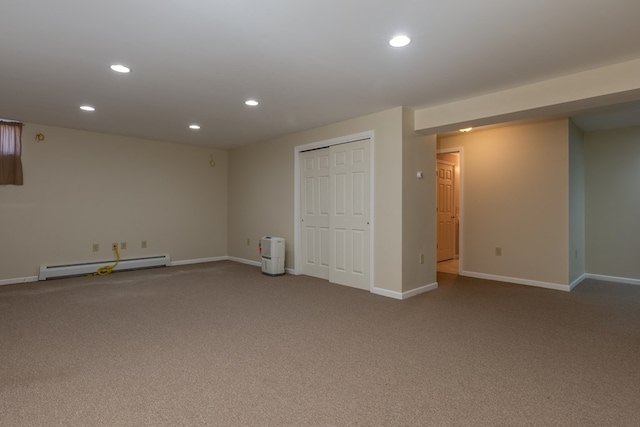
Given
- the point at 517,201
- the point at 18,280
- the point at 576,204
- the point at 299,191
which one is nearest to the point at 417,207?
the point at 517,201

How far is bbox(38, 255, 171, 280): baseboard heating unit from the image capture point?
17.6 ft

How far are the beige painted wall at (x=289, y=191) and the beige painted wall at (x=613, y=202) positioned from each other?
3.60 meters

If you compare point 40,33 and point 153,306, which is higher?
point 40,33

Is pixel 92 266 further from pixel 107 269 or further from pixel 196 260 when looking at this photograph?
pixel 196 260

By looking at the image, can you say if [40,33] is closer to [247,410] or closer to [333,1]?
[333,1]

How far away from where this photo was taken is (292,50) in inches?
110

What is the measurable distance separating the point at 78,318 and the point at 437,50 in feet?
13.9

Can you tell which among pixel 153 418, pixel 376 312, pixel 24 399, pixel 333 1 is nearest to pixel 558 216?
pixel 376 312

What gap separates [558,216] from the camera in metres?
4.88

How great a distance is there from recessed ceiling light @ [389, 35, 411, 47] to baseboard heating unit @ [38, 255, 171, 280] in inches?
224

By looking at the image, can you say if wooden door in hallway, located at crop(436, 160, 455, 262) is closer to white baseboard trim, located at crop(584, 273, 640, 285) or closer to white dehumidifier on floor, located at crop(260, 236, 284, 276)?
white baseboard trim, located at crop(584, 273, 640, 285)

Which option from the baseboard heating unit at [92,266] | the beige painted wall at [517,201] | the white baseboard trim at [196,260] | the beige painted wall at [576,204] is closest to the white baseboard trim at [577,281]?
the beige painted wall at [576,204]

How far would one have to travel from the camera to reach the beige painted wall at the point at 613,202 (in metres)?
5.21

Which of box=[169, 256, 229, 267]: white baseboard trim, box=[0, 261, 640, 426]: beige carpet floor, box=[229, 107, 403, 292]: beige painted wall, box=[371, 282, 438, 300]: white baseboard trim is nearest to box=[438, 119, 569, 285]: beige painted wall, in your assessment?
box=[0, 261, 640, 426]: beige carpet floor
